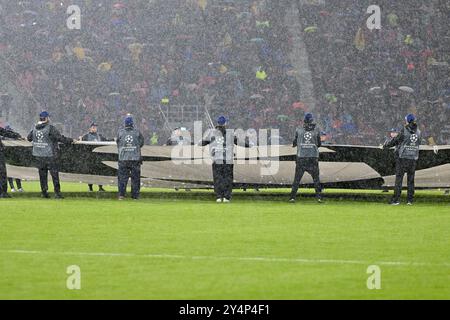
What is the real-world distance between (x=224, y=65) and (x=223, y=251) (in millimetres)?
31114

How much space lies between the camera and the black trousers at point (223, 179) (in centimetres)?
2125

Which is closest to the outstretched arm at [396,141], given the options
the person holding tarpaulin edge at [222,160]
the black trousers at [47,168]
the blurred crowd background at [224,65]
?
the person holding tarpaulin edge at [222,160]

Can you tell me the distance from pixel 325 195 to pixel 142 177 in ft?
15.7

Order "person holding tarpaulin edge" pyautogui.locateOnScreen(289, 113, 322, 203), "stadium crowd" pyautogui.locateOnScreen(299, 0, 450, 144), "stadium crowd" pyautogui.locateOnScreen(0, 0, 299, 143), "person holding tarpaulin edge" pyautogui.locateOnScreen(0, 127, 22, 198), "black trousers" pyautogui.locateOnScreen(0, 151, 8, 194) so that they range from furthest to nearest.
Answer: "stadium crowd" pyautogui.locateOnScreen(0, 0, 299, 143) < "stadium crowd" pyautogui.locateOnScreen(299, 0, 450, 144) < "black trousers" pyautogui.locateOnScreen(0, 151, 8, 194) < "person holding tarpaulin edge" pyautogui.locateOnScreen(0, 127, 22, 198) < "person holding tarpaulin edge" pyautogui.locateOnScreen(289, 113, 322, 203)

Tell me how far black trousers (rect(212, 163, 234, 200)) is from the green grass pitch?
1806 millimetres

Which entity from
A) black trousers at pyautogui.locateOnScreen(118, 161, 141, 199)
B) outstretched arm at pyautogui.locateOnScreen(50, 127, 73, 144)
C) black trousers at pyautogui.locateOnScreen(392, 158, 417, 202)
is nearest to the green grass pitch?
black trousers at pyautogui.locateOnScreen(392, 158, 417, 202)

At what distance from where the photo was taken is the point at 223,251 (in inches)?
446

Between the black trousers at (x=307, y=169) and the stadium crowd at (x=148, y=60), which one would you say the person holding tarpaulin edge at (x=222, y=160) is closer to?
the black trousers at (x=307, y=169)

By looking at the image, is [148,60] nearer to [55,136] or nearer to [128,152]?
[55,136]

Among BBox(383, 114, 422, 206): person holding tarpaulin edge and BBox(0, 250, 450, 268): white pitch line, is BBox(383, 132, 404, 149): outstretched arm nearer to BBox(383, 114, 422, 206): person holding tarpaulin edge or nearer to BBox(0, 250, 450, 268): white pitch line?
BBox(383, 114, 422, 206): person holding tarpaulin edge

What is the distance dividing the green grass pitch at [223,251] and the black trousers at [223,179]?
1806 millimetres

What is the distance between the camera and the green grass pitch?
8461 mm

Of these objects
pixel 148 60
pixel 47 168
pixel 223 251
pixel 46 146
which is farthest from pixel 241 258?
pixel 148 60
